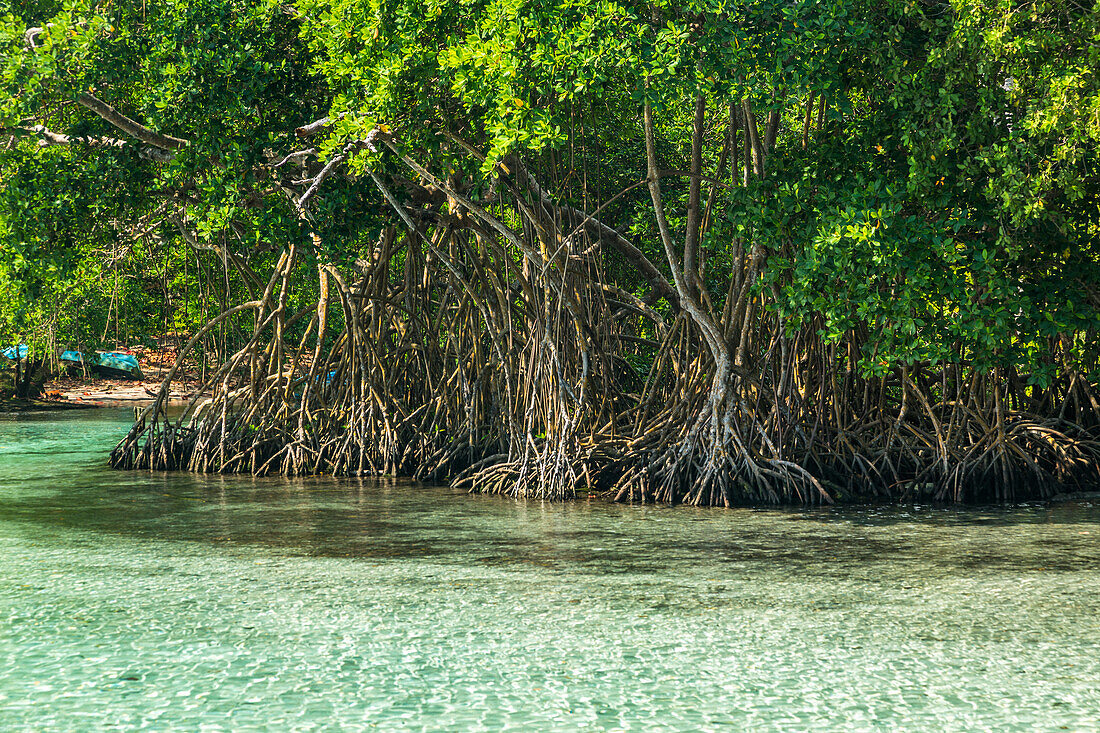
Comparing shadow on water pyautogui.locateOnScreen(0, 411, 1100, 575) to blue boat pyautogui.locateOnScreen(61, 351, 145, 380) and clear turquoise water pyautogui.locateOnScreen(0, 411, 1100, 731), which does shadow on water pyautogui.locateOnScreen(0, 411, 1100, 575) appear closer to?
clear turquoise water pyautogui.locateOnScreen(0, 411, 1100, 731)

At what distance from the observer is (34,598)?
18.8ft

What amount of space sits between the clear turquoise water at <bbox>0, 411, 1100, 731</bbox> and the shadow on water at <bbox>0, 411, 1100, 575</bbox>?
39 millimetres

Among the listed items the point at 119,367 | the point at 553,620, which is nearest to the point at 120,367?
the point at 119,367

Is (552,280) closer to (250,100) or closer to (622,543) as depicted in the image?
(250,100)

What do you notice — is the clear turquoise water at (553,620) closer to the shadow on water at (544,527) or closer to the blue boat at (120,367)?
the shadow on water at (544,527)

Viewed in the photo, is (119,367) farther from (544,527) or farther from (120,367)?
(544,527)

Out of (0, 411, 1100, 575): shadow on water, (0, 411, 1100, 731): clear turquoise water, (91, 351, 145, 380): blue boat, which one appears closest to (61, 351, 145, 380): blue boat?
(91, 351, 145, 380): blue boat

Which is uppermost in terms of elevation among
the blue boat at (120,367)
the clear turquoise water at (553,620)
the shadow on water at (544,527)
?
the blue boat at (120,367)

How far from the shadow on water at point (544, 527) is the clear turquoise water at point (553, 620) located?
0.04 metres

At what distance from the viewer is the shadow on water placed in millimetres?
6785

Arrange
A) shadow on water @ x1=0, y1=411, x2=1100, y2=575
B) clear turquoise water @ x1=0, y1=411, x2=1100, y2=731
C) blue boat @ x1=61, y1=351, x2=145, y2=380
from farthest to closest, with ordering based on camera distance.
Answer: blue boat @ x1=61, y1=351, x2=145, y2=380 < shadow on water @ x1=0, y1=411, x2=1100, y2=575 < clear turquoise water @ x1=0, y1=411, x2=1100, y2=731

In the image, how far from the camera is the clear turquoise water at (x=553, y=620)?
397 centimetres

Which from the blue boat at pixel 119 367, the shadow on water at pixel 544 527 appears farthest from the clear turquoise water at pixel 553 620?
the blue boat at pixel 119 367

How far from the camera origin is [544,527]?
319 inches
